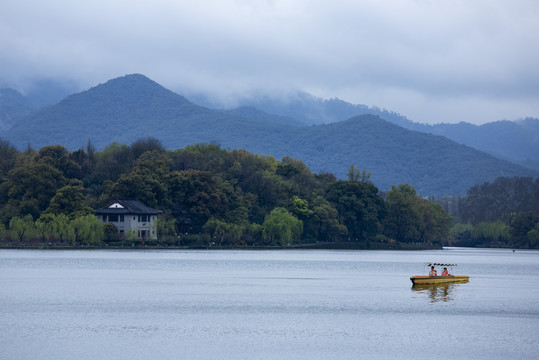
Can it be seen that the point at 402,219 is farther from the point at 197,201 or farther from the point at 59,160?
the point at 59,160

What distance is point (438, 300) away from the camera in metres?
52.7

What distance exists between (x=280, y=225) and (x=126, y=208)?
2267cm

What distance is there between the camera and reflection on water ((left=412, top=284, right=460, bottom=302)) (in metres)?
54.3

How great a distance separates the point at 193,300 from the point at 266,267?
3026cm

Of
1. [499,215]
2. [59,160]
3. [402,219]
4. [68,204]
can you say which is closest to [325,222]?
[402,219]

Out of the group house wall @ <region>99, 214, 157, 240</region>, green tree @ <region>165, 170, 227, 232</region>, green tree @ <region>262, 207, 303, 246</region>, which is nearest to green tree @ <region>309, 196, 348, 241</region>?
A: green tree @ <region>262, 207, 303, 246</region>

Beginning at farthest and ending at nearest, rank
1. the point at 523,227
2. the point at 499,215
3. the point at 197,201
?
the point at 499,215
the point at 523,227
the point at 197,201

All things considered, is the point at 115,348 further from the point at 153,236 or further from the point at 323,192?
the point at 323,192

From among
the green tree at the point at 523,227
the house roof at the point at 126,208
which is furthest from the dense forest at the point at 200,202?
the house roof at the point at 126,208

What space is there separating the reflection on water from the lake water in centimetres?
19

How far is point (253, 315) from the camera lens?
42031 mm

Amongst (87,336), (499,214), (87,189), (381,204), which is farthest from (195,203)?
(499,214)

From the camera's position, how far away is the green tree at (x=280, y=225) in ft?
378

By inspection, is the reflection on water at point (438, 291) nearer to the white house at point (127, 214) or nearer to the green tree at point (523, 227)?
the white house at point (127, 214)
